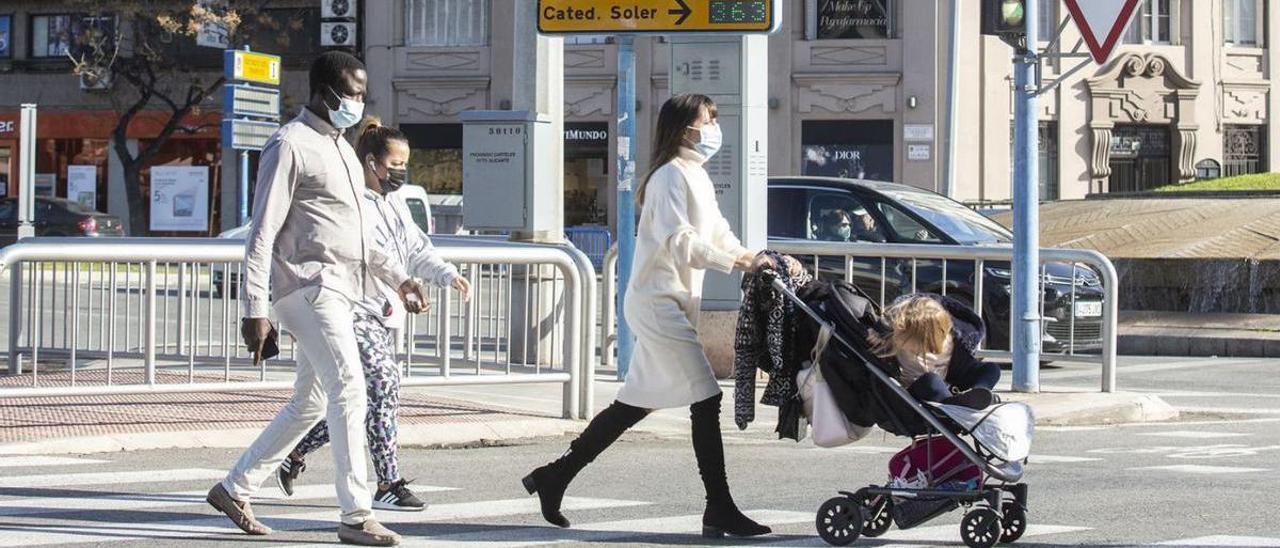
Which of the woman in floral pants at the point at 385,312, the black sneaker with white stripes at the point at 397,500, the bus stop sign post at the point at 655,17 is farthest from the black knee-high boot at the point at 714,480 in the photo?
the bus stop sign post at the point at 655,17

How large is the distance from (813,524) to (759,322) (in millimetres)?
1005

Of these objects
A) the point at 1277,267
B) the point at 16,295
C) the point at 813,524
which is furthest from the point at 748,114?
the point at 1277,267

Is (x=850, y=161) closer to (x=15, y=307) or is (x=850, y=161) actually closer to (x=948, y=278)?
(x=948, y=278)

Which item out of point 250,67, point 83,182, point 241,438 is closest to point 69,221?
point 83,182

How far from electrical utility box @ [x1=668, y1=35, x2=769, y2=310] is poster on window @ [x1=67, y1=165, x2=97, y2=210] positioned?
3450 centimetres

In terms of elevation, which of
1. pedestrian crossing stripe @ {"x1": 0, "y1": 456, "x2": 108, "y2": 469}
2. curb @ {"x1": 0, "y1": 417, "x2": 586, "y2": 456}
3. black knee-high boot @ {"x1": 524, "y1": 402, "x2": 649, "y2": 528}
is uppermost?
black knee-high boot @ {"x1": 524, "y1": 402, "x2": 649, "y2": 528}

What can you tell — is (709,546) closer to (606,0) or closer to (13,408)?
(13,408)

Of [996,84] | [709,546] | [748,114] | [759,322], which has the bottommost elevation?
[709,546]

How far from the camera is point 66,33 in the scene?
151 feet

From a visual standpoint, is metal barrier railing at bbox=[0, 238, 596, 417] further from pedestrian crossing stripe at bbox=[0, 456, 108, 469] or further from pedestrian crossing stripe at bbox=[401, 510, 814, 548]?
pedestrian crossing stripe at bbox=[401, 510, 814, 548]

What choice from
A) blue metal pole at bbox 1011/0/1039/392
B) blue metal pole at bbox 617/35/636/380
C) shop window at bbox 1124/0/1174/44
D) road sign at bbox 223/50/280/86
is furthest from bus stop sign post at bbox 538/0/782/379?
shop window at bbox 1124/0/1174/44

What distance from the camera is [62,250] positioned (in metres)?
10.0

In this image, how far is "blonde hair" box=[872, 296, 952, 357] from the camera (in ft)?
22.6

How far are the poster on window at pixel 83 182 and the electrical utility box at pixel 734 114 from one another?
34502mm
